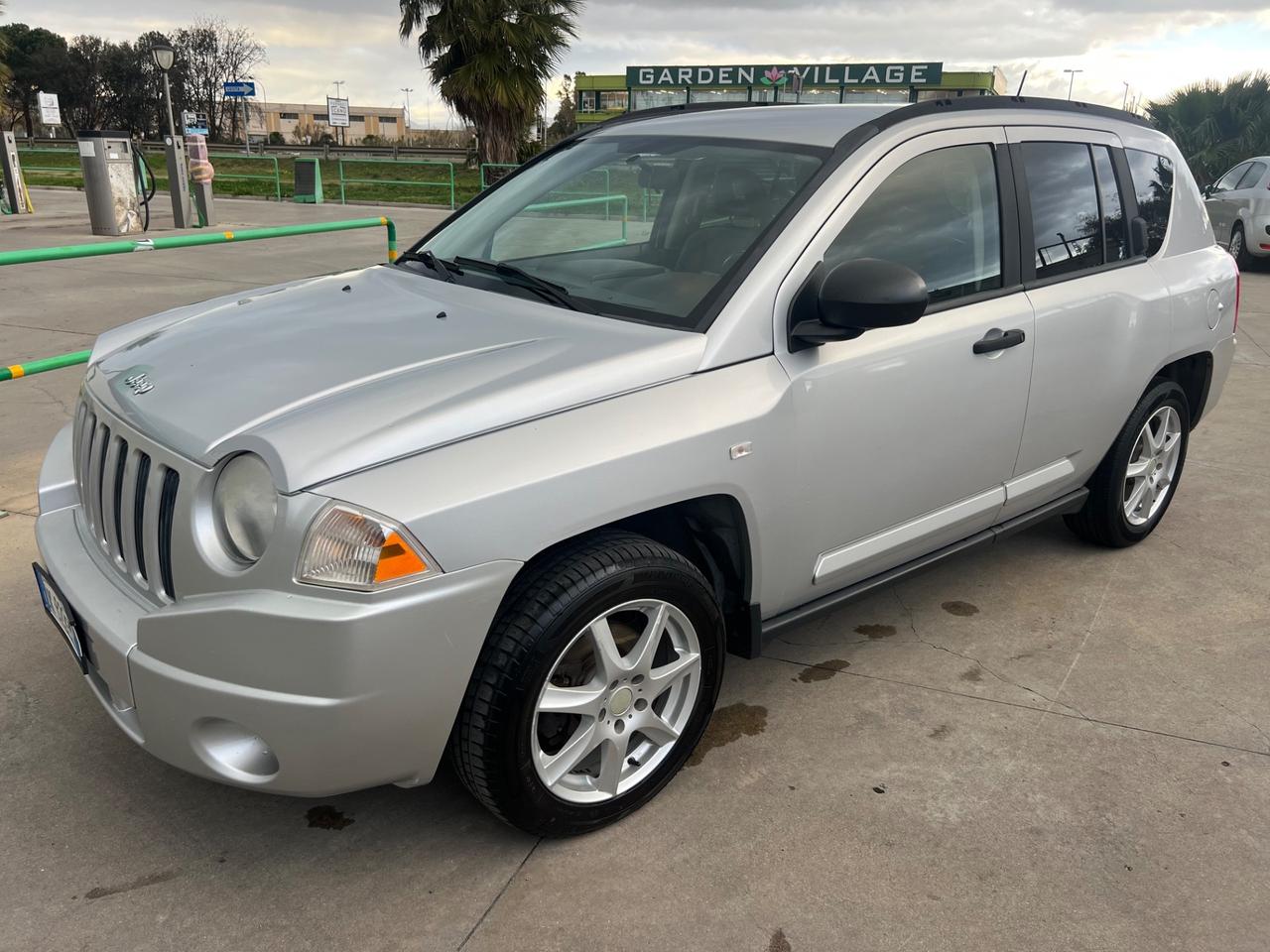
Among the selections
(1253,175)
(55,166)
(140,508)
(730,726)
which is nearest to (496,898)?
(730,726)

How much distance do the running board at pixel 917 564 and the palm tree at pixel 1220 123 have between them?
23.7 meters

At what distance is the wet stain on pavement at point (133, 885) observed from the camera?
240cm

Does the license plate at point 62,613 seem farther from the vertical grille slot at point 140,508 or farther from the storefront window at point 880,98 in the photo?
the storefront window at point 880,98

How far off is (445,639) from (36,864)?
1205 millimetres

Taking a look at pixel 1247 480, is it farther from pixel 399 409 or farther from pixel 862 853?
pixel 399 409

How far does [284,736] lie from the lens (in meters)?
2.15

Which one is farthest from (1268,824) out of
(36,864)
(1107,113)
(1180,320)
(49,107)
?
(49,107)

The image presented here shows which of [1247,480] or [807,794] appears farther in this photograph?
[1247,480]

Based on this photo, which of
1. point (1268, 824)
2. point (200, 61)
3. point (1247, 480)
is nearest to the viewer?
point (1268, 824)

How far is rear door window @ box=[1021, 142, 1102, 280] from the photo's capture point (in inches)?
141

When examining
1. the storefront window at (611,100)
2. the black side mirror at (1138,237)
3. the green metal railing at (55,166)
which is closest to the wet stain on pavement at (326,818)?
the black side mirror at (1138,237)

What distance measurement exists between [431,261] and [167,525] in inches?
58.9

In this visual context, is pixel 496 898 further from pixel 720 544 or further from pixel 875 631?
pixel 875 631

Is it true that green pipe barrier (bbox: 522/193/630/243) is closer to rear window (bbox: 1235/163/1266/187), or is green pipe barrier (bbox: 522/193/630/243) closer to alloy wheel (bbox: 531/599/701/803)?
alloy wheel (bbox: 531/599/701/803)
